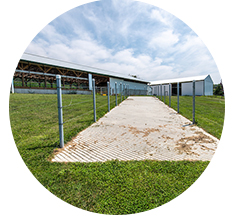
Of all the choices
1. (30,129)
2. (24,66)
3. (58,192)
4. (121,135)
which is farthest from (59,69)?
(58,192)

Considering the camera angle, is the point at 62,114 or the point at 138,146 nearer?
the point at 138,146

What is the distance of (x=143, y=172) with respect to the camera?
1.98 m

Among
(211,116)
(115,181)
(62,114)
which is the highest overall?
(62,114)

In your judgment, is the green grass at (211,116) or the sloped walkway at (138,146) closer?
the sloped walkway at (138,146)

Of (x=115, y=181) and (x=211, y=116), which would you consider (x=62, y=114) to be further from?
(x=211, y=116)

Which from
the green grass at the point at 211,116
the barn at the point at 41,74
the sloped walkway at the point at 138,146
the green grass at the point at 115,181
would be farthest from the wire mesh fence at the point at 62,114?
the barn at the point at 41,74

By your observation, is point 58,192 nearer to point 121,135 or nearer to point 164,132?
point 121,135

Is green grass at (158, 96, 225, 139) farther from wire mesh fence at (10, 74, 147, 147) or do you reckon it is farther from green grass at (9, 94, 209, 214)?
wire mesh fence at (10, 74, 147, 147)

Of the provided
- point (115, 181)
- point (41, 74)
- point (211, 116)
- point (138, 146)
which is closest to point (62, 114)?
point (138, 146)

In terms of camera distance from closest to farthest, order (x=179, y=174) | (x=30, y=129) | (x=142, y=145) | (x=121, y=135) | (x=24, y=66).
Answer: (x=179, y=174) < (x=142, y=145) < (x=121, y=135) < (x=30, y=129) < (x=24, y=66)

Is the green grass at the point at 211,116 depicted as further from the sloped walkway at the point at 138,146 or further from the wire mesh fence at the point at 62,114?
the wire mesh fence at the point at 62,114

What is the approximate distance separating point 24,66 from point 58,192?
68.4 feet

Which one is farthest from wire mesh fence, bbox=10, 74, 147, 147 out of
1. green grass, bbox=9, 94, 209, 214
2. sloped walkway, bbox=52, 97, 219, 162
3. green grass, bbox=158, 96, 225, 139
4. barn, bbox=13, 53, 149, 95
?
barn, bbox=13, 53, 149, 95

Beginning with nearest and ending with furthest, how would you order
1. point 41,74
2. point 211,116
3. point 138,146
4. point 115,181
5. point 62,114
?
point 115,181 < point 138,146 < point 62,114 < point 211,116 < point 41,74
